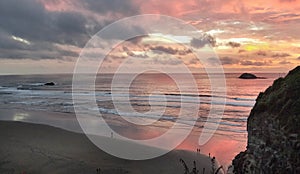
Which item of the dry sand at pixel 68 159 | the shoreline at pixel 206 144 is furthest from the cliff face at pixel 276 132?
the shoreline at pixel 206 144

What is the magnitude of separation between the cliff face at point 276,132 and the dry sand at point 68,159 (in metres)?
6.05

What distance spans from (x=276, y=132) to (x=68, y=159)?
9773mm

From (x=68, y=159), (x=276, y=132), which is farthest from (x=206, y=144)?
(x=276, y=132)

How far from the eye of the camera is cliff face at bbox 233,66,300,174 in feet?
16.2

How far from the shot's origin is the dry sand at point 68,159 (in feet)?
37.8

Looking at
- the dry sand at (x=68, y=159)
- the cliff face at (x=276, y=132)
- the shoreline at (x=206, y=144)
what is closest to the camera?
the cliff face at (x=276, y=132)

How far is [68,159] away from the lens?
12.7 metres

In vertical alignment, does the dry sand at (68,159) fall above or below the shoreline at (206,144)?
below

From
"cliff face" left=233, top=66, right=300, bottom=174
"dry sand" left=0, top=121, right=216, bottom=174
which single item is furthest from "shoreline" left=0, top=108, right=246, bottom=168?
"cliff face" left=233, top=66, right=300, bottom=174

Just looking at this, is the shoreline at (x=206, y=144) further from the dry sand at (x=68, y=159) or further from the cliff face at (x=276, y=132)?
the cliff face at (x=276, y=132)

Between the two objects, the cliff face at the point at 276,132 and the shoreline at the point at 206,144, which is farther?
the shoreline at the point at 206,144

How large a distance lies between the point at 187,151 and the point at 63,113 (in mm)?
17008

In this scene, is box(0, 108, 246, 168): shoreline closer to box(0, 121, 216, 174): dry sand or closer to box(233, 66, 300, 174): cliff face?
box(0, 121, 216, 174): dry sand

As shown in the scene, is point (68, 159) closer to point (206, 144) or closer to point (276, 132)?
point (206, 144)
